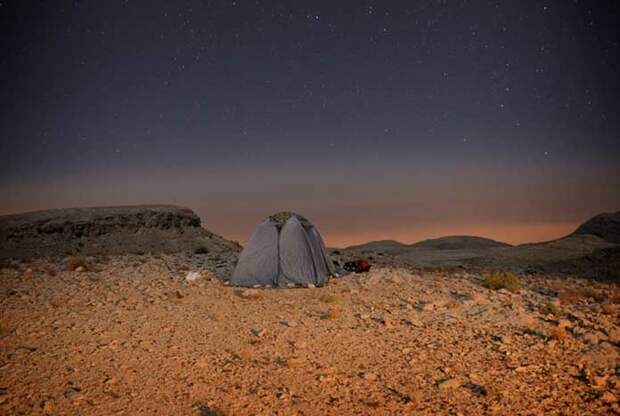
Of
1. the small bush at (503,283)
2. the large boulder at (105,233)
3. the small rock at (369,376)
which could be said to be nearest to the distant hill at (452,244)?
the large boulder at (105,233)

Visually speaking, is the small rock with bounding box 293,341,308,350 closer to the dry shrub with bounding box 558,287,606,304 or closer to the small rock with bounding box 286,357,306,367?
the small rock with bounding box 286,357,306,367

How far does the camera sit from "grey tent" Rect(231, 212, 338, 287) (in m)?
13.9

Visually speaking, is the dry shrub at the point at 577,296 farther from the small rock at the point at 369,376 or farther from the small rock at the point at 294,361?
the small rock at the point at 294,361

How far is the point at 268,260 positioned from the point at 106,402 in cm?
857

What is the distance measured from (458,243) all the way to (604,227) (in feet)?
58.7

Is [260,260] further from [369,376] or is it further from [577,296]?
[577,296]

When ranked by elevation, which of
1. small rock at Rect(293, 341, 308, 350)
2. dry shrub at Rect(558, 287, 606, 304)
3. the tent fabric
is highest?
the tent fabric

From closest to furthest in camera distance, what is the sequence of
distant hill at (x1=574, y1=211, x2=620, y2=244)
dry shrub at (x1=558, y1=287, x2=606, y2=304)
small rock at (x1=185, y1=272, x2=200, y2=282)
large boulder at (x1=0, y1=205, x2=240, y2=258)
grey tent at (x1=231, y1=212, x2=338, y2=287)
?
1. dry shrub at (x1=558, y1=287, x2=606, y2=304)
2. grey tent at (x1=231, y1=212, x2=338, y2=287)
3. small rock at (x1=185, y1=272, x2=200, y2=282)
4. large boulder at (x1=0, y1=205, x2=240, y2=258)
5. distant hill at (x1=574, y1=211, x2=620, y2=244)

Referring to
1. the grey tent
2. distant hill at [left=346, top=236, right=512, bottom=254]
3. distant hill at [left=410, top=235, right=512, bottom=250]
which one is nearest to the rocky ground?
the grey tent

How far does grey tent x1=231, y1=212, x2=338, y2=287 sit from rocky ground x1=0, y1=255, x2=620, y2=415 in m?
0.93

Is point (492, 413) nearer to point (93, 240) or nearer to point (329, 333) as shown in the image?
point (329, 333)

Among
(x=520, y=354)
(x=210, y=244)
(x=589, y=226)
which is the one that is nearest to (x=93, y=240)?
(x=210, y=244)

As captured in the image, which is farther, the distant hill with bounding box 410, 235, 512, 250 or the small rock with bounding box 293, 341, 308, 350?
the distant hill with bounding box 410, 235, 512, 250

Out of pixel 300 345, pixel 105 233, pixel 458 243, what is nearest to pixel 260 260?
pixel 300 345
